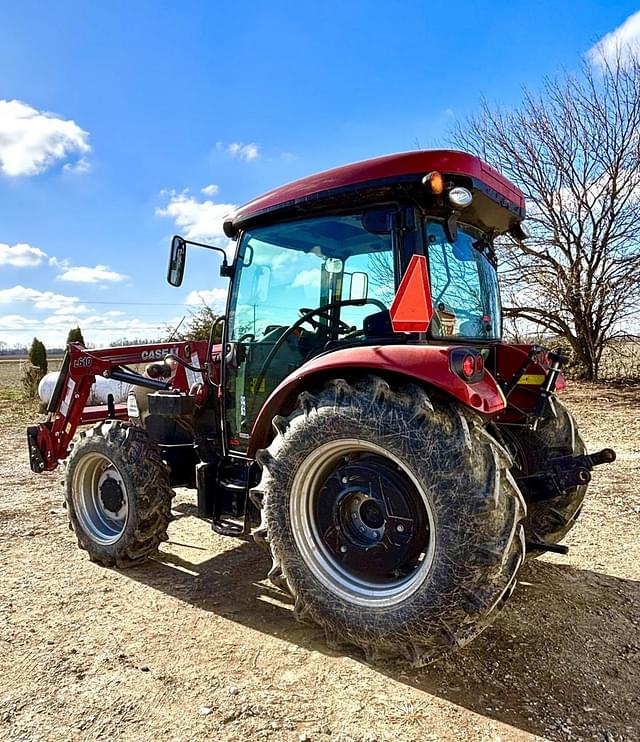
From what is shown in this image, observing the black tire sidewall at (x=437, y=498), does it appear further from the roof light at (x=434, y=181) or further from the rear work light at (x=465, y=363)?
the roof light at (x=434, y=181)

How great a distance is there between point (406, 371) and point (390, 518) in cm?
71

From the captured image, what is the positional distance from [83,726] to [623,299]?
1332 cm

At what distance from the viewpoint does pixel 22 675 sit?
2.52 metres

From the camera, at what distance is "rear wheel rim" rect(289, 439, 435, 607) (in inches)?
99.7

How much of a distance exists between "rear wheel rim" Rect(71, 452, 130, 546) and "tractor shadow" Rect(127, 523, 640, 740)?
1.24ft

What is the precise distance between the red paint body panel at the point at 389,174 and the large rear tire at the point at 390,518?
1022 mm

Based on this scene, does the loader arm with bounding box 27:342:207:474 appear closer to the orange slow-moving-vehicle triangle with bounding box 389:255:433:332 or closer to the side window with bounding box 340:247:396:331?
the side window with bounding box 340:247:396:331

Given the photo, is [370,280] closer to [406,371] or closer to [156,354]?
[406,371]

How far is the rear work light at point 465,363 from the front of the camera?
7.68ft

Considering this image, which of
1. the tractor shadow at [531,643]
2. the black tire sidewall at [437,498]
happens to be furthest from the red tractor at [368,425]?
the tractor shadow at [531,643]

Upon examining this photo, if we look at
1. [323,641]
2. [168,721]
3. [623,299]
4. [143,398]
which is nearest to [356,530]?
[323,641]

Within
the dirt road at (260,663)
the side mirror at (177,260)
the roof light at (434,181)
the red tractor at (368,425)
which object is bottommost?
the dirt road at (260,663)

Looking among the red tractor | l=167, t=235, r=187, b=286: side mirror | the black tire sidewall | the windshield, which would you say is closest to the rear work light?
the red tractor

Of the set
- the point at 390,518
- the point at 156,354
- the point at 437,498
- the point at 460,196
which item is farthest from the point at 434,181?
the point at 156,354
